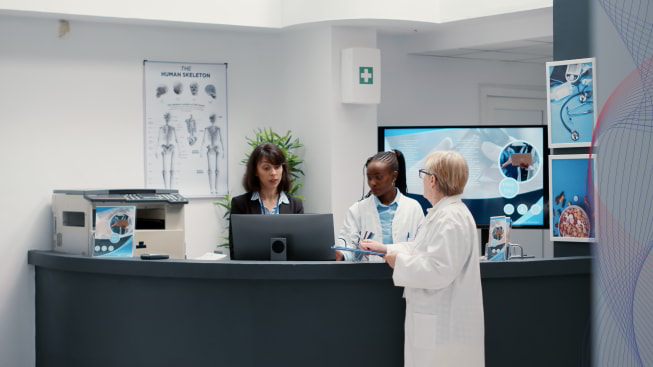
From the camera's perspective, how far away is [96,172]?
5.54m

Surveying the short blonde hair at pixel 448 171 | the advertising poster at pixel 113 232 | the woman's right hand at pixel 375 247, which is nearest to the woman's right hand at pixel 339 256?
the woman's right hand at pixel 375 247

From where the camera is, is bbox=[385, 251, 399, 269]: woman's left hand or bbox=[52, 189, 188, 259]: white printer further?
bbox=[52, 189, 188, 259]: white printer

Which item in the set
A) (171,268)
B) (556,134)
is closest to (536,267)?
(556,134)

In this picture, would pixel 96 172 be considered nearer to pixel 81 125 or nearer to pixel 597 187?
pixel 81 125

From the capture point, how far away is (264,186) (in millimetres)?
4621

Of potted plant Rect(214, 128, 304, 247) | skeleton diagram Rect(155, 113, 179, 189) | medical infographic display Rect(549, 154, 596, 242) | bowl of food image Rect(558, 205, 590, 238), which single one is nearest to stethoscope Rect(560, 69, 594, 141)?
medical infographic display Rect(549, 154, 596, 242)

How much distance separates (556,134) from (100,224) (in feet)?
7.80

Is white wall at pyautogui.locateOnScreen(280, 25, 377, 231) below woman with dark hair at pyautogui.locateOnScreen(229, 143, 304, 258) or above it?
above

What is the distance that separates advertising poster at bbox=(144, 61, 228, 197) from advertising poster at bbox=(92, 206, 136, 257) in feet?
5.54

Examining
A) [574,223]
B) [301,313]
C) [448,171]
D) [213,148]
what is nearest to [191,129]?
[213,148]

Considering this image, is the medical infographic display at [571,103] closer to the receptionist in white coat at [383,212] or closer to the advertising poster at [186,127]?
the receptionist in white coat at [383,212]

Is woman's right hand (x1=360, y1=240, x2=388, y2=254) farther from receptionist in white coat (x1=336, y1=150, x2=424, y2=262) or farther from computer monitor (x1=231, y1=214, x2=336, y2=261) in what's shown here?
receptionist in white coat (x1=336, y1=150, x2=424, y2=262)

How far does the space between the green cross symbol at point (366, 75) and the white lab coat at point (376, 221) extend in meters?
1.95

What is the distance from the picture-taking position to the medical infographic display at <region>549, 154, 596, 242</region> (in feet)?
12.7
